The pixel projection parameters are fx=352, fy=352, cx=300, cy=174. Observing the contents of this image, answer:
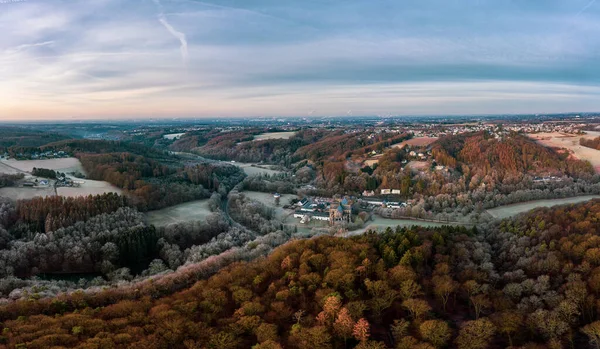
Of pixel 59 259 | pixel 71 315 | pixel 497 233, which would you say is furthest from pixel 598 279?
pixel 59 259

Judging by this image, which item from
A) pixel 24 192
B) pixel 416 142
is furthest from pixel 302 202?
pixel 416 142

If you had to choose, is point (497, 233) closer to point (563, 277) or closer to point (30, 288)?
point (563, 277)

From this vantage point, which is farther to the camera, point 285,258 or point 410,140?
point 410,140

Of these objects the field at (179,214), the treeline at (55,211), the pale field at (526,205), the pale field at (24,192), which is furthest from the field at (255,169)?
the pale field at (526,205)

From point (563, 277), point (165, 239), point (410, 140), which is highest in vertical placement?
point (410, 140)

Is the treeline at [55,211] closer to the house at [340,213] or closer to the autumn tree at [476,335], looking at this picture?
the house at [340,213]

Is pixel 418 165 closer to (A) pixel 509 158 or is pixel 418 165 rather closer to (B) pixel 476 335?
(A) pixel 509 158
